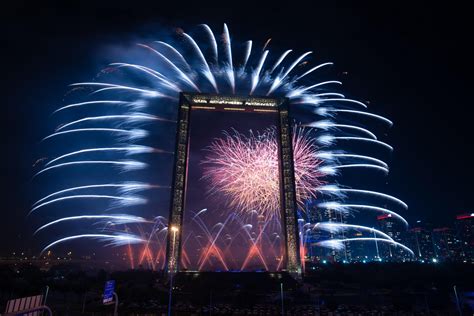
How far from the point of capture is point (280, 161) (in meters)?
26.3

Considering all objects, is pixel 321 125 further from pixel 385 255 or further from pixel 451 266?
pixel 385 255

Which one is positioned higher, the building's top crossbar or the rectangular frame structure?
the building's top crossbar

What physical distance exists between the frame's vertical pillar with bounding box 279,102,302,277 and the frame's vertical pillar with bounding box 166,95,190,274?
941cm

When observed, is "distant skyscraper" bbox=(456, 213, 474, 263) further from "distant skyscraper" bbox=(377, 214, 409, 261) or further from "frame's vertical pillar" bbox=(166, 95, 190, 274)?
"frame's vertical pillar" bbox=(166, 95, 190, 274)

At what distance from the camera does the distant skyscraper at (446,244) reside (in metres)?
110

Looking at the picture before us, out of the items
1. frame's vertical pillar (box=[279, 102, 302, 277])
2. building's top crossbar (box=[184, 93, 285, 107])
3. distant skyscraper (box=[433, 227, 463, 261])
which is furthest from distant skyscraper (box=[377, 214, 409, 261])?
building's top crossbar (box=[184, 93, 285, 107])

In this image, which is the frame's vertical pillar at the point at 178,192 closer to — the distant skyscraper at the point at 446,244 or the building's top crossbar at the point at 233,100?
the building's top crossbar at the point at 233,100

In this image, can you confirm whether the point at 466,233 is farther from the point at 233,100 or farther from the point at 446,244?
the point at 233,100

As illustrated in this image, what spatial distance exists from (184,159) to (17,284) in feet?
76.2

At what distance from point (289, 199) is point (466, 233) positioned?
12581 cm

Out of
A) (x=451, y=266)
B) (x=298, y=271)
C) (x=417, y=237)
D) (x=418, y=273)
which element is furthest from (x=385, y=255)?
(x=298, y=271)

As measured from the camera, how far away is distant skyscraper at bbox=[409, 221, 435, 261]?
384 feet

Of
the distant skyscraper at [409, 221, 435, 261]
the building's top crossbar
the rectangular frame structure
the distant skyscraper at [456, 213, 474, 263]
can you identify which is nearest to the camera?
the rectangular frame structure

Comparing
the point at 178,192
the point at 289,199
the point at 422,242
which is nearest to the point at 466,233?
the point at 422,242
